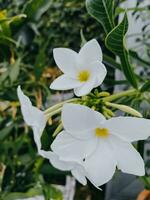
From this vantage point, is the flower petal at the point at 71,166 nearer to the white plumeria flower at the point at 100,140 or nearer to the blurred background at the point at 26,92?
the white plumeria flower at the point at 100,140

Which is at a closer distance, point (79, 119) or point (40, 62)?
point (79, 119)

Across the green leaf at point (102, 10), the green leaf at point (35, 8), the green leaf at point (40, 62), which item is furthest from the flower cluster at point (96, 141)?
the green leaf at point (40, 62)

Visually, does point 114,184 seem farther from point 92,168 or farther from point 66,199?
point 92,168

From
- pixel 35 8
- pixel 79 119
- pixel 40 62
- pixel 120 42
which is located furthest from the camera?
pixel 40 62

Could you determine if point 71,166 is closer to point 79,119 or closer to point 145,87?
point 79,119

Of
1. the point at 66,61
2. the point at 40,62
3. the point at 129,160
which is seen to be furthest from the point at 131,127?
the point at 40,62

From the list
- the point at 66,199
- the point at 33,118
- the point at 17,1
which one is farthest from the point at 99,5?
the point at 17,1

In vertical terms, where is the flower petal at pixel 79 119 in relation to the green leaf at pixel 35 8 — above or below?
above
